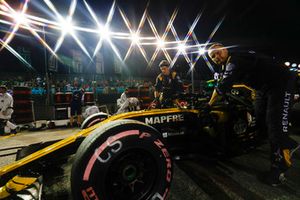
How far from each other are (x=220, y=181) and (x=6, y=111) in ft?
25.4

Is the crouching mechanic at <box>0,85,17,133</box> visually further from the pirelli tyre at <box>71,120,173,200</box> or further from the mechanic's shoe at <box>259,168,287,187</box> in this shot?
the mechanic's shoe at <box>259,168,287,187</box>

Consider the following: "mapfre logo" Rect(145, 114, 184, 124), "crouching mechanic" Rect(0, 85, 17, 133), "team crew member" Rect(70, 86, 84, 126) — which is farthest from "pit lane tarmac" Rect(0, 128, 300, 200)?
"team crew member" Rect(70, 86, 84, 126)

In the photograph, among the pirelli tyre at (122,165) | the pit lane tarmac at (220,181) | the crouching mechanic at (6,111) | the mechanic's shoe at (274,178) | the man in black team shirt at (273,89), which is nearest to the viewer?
the pirelli tyre at (122,165)

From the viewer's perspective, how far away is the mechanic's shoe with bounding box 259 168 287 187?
6.93 feet

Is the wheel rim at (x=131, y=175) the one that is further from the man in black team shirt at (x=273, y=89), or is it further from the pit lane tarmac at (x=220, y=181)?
the man in black team shirt at (x=273, y=89)

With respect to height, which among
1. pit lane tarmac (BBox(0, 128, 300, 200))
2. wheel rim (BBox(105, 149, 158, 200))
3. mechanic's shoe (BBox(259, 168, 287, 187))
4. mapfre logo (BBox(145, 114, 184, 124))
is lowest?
pit lane tarmac (BBox(0, 128, 300, 200))

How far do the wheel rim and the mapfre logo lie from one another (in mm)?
711

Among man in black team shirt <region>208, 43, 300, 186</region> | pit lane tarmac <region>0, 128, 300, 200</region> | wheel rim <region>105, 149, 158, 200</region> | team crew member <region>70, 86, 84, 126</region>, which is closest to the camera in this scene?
wheel rim <region>105, 149, 158, 200</region>

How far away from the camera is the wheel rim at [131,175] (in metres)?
1.50

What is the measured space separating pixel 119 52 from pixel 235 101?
22.3 m

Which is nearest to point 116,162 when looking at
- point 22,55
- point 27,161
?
point 27,161

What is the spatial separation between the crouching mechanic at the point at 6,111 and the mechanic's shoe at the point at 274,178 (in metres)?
7.62

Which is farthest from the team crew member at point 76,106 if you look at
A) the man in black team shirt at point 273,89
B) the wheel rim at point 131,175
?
the man in black team shirt at point 273,89

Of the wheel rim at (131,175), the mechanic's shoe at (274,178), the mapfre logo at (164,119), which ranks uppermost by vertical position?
the mapfre logo at (164,119)
